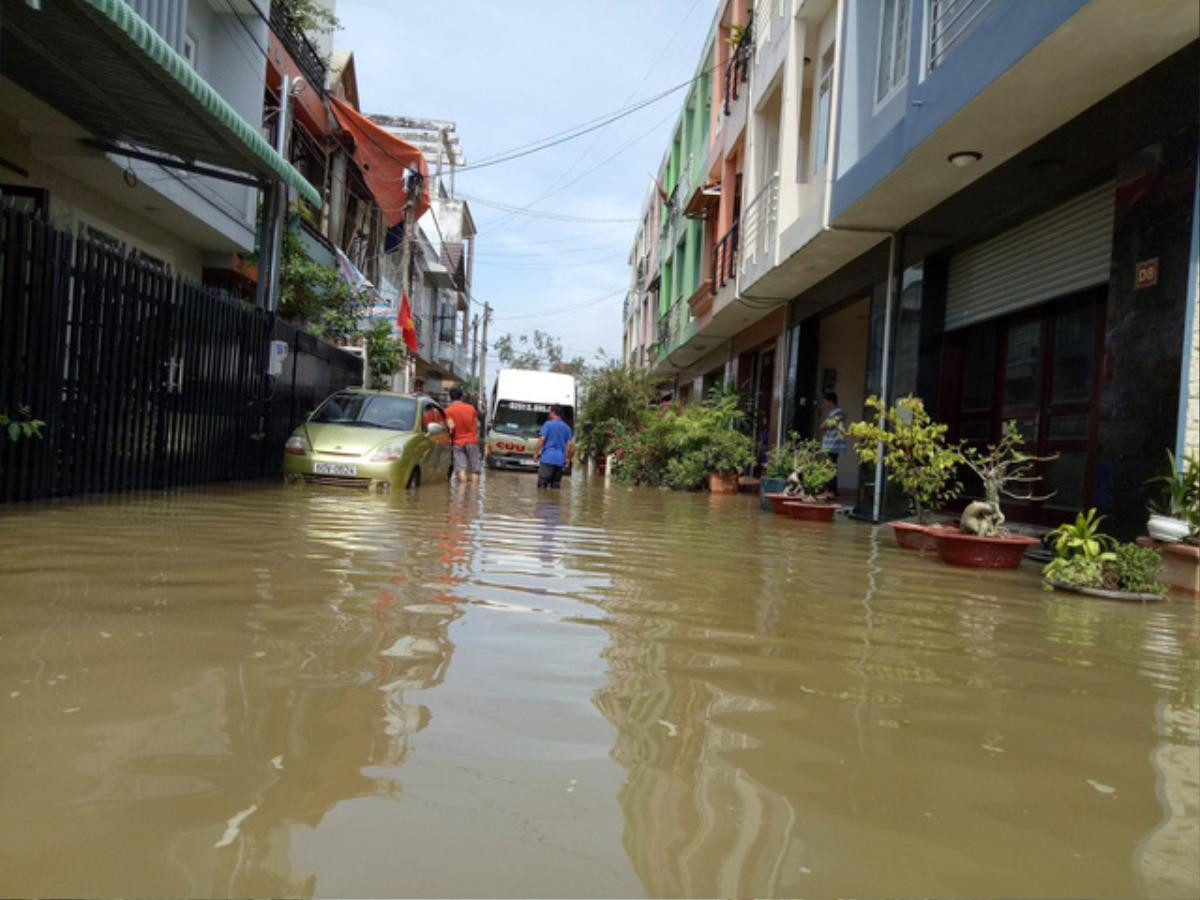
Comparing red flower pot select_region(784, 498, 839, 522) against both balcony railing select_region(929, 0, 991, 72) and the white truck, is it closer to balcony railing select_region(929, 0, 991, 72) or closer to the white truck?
balcony railing select_region(929, 0, 991, 72)

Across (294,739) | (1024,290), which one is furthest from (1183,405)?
(294,739)

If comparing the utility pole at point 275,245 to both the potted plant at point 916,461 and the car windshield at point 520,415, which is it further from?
the car windshield at point 520,415

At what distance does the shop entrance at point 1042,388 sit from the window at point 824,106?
324 centimetres

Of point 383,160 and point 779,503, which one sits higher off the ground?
point 383,160

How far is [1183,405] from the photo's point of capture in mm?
6180

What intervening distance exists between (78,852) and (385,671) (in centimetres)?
131

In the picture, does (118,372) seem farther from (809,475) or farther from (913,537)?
(809,475)

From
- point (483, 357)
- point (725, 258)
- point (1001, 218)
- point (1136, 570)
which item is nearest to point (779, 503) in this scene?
point (1001, 218)

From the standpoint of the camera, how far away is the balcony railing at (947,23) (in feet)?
26.0

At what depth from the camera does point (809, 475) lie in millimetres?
11164

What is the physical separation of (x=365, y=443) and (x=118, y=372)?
124 inches

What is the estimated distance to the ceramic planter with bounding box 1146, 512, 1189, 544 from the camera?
19.2ft

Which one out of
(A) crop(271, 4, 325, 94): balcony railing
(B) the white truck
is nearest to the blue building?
(A) crop(271, 4, 325, 94): balcony railing

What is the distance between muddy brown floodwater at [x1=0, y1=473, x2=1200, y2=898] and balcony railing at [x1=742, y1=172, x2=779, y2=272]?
977 cm
